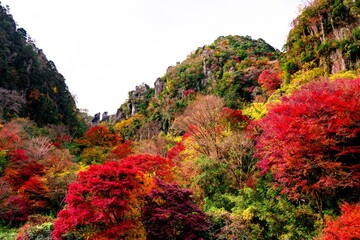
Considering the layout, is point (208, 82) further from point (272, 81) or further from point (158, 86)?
point (272, 81)

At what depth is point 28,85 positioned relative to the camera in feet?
151

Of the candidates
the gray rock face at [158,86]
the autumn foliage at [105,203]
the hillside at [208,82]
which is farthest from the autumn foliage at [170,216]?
the gray rock face at [158,86]

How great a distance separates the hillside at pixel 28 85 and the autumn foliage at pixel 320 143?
36.0 meters

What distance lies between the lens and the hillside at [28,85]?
41.3 metres

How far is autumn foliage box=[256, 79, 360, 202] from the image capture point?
9.85 m

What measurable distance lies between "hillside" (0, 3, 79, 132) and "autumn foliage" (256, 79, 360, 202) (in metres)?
36.0

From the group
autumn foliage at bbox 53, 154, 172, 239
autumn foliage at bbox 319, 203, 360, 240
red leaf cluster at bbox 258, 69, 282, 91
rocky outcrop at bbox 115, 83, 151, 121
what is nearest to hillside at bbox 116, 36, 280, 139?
rocky outcrop at bbox 115, 83, 151, 121

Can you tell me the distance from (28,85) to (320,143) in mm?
47459

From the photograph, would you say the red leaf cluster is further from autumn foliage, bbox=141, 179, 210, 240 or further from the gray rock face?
the gray rock face

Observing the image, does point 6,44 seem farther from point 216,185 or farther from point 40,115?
point 216,185

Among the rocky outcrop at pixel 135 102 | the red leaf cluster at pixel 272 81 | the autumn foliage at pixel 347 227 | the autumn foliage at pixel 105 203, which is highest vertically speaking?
the rocky outcrop at pixel 135 102

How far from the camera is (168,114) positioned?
49.0 metres

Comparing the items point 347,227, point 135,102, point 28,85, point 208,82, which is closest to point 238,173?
point 347,227

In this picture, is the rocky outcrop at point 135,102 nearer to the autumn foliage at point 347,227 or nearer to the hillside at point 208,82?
the hillside at point 208,82
